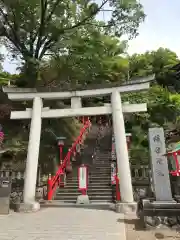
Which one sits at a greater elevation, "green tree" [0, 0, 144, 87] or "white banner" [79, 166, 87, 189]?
"green tree" [0, 0, 144, 87]

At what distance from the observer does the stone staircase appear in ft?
34.1

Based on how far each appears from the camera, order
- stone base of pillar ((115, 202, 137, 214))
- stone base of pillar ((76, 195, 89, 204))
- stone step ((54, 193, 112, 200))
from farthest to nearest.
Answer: stone step ((54, 193, 112, 200)) < stone base of pillar ((76, 195, 89, 204)) < stone base of pillar ((115, 202, 137, 214))

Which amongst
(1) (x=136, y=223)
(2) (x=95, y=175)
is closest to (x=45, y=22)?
(2) (x=95, y=175)

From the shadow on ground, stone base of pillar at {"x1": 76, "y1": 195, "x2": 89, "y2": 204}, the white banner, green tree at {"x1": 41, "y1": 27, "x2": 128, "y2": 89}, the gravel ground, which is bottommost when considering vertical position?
the gravel ground

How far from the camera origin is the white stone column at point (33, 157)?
28.7 feet

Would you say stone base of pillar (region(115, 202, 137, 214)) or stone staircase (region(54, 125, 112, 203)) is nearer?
stone base of pillar (region(115, 202, 137, 214))

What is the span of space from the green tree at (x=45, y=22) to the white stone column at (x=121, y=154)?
673 centimetres

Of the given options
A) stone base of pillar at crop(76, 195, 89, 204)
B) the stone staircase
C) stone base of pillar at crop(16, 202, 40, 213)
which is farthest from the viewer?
the stone staircase

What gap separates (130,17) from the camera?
44.5ft

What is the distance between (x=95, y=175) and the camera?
39.2ft

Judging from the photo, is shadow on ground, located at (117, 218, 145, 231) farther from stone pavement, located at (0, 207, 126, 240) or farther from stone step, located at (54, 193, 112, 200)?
stone step, located at (54, 193, 112, 200)

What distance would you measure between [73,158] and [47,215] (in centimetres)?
611

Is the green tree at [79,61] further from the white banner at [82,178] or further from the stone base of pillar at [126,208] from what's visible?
the stone base of pillar at [126,208]

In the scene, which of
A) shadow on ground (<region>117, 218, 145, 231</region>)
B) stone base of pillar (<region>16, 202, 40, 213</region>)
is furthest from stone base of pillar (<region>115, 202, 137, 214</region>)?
stone base of pillar (<region>16, 202, 40, 213</region>)
